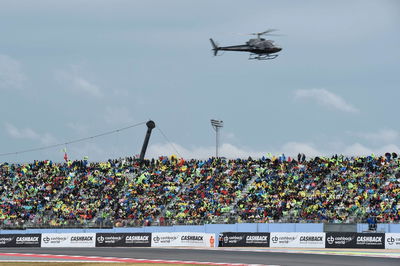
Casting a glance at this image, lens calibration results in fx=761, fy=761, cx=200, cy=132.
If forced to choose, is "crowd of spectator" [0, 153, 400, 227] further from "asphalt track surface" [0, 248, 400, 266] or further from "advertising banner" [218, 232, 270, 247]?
"asphalt track surface" [0, 248, 400, 266]

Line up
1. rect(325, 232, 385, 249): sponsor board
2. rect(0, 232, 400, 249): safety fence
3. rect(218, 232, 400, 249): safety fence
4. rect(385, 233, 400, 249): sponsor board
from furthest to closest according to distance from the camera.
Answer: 1. rect(0, 232, 400, 249): safety fence
2. rect(325, 232, 385, 249): sponsor board
3. rect(218, 232, 400, 249): safety fence
4. rect(385, 233, 400, 249): sponsor board

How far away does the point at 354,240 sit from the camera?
45938 mm

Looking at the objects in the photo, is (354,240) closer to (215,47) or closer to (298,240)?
(298,240)

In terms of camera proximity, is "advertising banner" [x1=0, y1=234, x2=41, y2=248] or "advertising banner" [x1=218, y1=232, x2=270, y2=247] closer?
"advertising banner" [x1=218, y1=232, x2=270, y2=247]

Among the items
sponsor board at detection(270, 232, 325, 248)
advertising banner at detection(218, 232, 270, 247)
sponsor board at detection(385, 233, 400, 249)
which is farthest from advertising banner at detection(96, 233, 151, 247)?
sponsor board at detection(385, 233, 400, 249)

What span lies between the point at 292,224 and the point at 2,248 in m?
20.2

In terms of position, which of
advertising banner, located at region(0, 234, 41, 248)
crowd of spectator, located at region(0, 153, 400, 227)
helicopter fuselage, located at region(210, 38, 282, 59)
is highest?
helicopter fuselage, located at region(210, 38, 282, 59)

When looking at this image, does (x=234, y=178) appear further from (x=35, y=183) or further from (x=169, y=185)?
(x=35, y=183)

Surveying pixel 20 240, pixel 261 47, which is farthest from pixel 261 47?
pixel 20 240

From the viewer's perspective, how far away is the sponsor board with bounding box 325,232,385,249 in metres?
45.3

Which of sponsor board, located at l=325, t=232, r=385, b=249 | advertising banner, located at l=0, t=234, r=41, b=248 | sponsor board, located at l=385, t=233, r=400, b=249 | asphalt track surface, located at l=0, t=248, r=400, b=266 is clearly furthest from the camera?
advertising banner, located at l=0, t=234, r=41, b=248

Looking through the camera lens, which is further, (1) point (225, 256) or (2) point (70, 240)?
(2) point (70, 240)

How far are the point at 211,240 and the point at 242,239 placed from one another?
6.88ft

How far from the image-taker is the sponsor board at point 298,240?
46.8 metres
